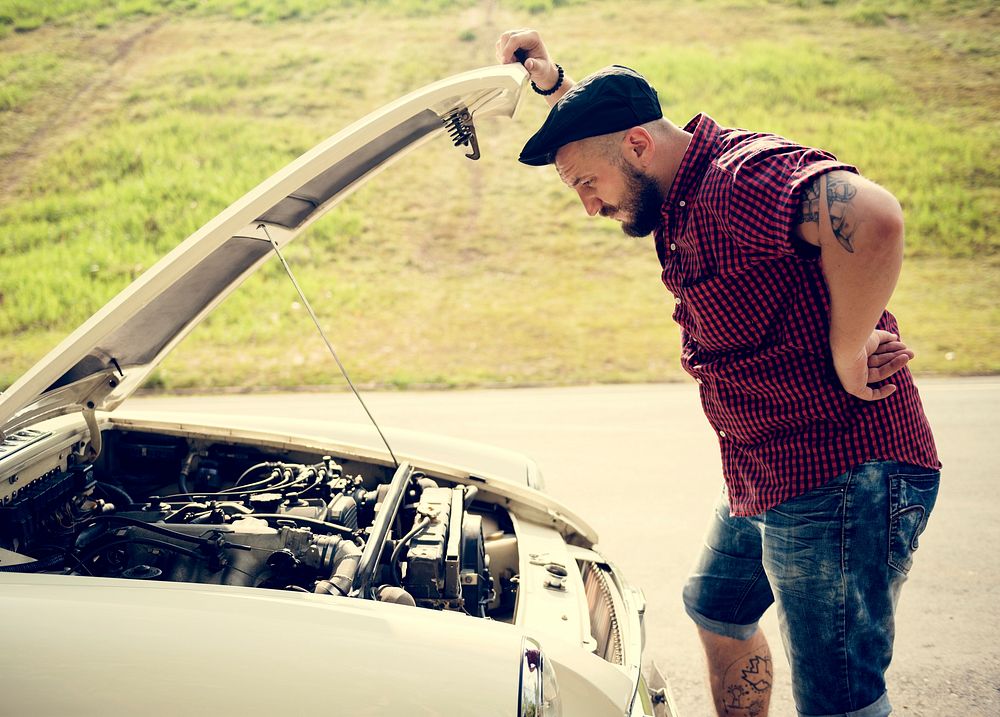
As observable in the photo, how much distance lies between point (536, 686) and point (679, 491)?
3.73m

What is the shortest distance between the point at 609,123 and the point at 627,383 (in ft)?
23.5

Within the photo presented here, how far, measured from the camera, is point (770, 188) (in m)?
1.73

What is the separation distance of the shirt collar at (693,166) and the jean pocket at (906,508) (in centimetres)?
83

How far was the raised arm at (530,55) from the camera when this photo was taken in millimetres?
2471

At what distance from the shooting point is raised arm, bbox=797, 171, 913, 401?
5.37ft

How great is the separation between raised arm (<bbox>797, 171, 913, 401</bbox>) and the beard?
1.32ft

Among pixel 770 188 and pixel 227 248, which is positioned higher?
pixel 770 188

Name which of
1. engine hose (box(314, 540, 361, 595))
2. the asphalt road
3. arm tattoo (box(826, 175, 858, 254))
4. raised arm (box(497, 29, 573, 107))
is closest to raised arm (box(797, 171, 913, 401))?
arm tattoo (box(826, 175, 858, 254))

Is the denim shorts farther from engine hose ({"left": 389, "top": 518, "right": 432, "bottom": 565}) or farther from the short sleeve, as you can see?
engine hose ({"left": 389, "top": 518, "right": 432, "bottom": 565})

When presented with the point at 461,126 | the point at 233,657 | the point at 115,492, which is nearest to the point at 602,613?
the point at 233,657

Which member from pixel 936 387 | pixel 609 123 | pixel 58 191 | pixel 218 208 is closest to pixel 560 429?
pixel 936 387

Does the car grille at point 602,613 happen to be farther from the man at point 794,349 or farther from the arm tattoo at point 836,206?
the arm tattoo at point 836,206

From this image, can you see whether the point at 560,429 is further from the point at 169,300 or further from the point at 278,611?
the point at 278,611

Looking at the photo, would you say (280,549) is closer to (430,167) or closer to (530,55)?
(530,55)
